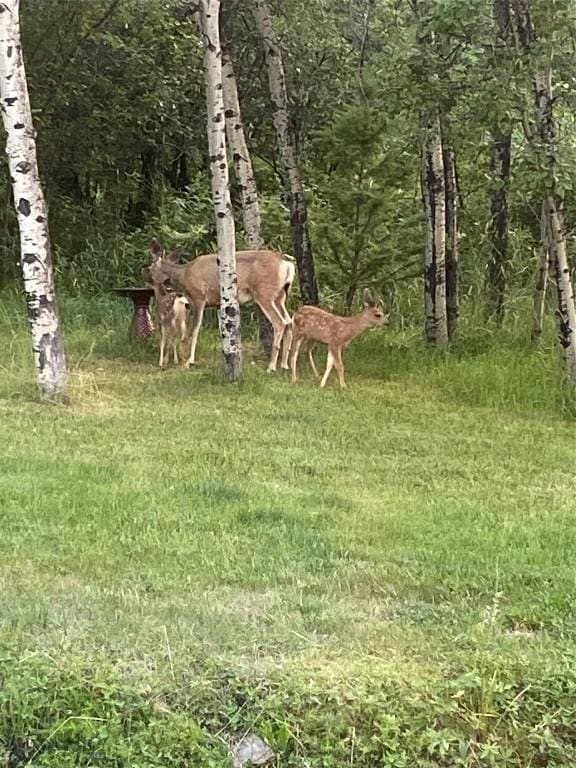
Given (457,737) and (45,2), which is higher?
(45,2)

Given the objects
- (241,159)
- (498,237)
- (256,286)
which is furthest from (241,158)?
(498,237)

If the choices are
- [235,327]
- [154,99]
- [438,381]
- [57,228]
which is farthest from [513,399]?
[57,228]

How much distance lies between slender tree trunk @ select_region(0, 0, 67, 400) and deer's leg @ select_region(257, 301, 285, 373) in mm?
2451

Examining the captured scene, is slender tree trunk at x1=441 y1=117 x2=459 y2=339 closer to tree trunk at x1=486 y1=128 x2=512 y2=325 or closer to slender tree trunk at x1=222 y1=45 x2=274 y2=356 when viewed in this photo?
tree trunk at x1=486 y1=128 x2=512 y2=325

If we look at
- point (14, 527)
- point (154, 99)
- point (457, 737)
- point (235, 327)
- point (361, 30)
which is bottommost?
point (457, 737)

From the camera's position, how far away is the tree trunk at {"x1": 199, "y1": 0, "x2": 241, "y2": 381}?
29.0ft

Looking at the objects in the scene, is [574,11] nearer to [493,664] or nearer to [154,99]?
[493,664]

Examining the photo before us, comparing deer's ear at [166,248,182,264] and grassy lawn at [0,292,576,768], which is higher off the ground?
deer's ear at [166,248,182,264]

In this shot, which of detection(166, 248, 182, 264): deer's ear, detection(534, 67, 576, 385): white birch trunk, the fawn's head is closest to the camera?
detection(534, 67, 576, 385): white birch trunk

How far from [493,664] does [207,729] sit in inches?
39.9

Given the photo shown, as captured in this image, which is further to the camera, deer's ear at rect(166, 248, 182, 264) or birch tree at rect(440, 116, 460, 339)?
birch tree at rect(440, 116, 460, 339)

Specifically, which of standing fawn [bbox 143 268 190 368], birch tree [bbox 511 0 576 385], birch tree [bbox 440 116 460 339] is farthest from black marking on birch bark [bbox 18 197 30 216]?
birch tree [bbox 440 116 460 339]

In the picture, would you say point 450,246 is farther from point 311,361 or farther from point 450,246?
point 311,361

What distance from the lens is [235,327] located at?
30.5 feet
